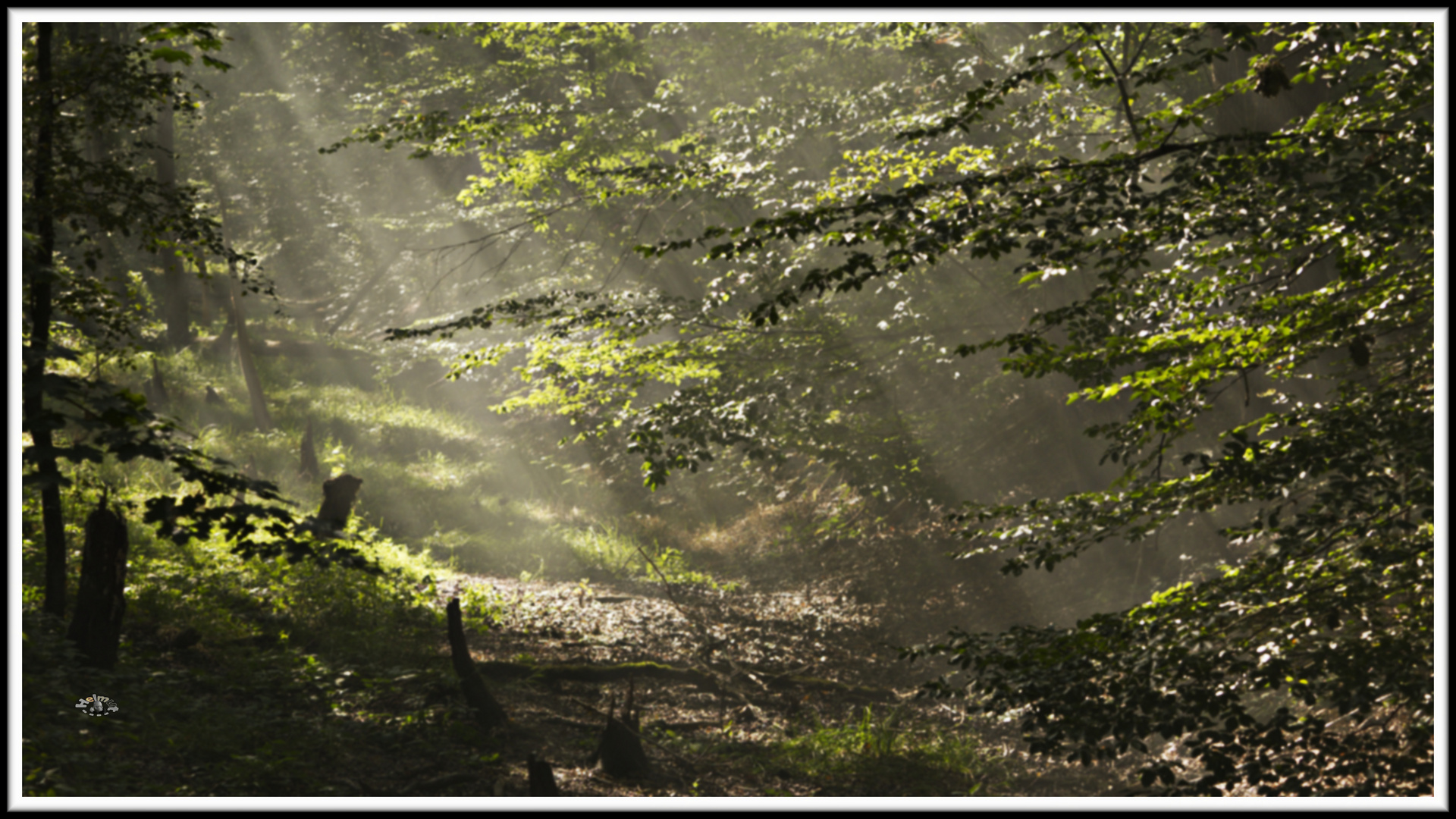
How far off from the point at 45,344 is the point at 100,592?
10.3 feet

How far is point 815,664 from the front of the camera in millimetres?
9508

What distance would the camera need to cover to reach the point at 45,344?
2.93 m

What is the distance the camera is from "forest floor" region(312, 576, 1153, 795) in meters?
5.80

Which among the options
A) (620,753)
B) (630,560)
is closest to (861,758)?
(620,753)

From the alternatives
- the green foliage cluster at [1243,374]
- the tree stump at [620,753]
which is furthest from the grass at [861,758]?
the green foliage cluster at [1243,374]

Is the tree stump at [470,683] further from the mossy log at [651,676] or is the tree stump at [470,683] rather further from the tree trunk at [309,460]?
the tree trunk at [309,460]

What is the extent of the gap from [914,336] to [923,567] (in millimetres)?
3767

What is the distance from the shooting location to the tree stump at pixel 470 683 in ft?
20.5

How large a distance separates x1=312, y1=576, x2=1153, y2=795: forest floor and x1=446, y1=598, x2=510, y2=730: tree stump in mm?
144

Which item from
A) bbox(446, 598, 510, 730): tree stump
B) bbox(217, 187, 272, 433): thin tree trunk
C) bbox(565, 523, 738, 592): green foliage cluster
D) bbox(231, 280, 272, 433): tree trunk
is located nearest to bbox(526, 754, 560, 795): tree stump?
bbox(446, 598, 510, 730): tree stump

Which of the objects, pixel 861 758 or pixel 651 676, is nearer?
pixel 861 758

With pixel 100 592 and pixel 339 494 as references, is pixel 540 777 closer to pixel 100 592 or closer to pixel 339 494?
pixel 100 592

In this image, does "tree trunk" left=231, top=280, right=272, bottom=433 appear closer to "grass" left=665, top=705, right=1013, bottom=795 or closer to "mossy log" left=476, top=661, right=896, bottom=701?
"mossy log" left=476, top=661, right=896, bottom=701

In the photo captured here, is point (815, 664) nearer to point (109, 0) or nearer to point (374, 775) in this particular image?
Result: point (374, 775)
